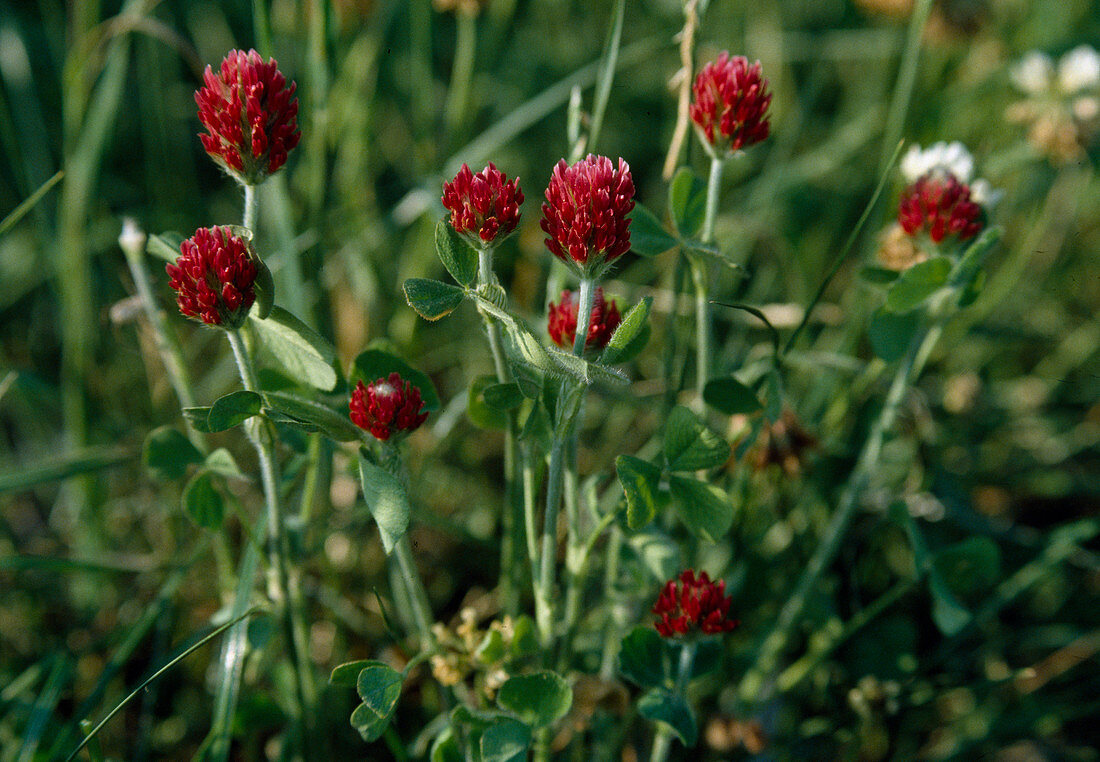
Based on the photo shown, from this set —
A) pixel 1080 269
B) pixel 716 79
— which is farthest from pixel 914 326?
pixel 1080 269

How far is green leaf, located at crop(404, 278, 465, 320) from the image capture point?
1033mm

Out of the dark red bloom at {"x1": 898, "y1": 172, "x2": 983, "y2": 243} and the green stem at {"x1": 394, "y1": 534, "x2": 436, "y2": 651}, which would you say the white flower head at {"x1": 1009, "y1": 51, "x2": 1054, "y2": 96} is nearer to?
the dark red bloom at {"x1": 898, "y1": 172, "x2": 983, "y2": 243}

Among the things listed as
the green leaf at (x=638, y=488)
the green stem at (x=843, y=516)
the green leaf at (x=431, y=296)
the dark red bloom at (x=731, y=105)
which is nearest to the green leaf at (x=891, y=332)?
the green stem at (x=843, y=516)

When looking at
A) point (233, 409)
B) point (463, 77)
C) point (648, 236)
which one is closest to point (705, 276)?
point (648, 236)

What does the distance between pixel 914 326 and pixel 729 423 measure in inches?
15.4

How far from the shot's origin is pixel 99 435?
209cm

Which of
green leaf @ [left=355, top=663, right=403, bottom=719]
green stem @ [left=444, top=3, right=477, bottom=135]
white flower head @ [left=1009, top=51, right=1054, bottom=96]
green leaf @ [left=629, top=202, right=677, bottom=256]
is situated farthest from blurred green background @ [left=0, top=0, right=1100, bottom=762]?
green leaf @ [left=355, top=663, right=403, bottom=719]

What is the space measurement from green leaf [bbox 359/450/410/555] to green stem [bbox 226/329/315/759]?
0.58 feet

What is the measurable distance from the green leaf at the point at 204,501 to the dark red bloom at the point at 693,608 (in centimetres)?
69

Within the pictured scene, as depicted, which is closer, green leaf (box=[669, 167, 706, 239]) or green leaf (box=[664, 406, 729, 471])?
green leaf (box=[664, 406, 729, 471])

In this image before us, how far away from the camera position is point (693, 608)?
1.17 metres

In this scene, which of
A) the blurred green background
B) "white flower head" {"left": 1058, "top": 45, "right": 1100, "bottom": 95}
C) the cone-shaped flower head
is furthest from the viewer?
"white flower head" {"left": 1058, "top": 45, "right": 1100, "bottom": 95}

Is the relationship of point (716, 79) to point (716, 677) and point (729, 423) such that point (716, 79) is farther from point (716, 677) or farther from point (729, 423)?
point (716, 677)

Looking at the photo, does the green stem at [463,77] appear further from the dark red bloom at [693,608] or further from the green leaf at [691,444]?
the dark red bloom at [693,608]
